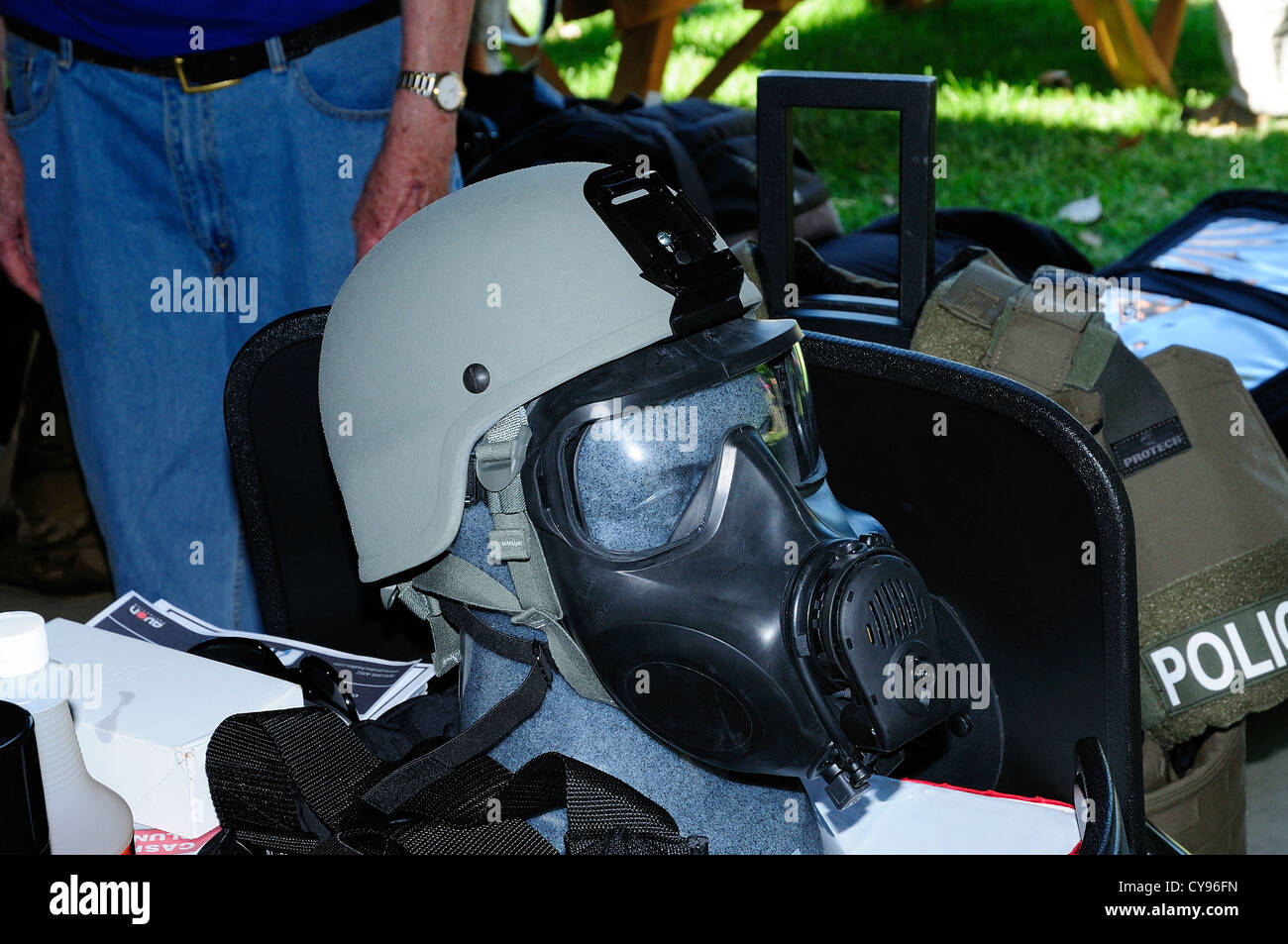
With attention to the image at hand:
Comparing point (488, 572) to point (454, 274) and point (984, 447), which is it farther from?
point (984, 447)

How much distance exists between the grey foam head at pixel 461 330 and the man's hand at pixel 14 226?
38.1 inches

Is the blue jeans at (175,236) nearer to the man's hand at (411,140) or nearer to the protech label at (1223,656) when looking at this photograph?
the man's hand at (411,140)

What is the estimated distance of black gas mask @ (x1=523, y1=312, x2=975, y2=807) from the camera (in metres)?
1.13

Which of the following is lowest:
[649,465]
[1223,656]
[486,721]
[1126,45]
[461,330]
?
[1223,656]

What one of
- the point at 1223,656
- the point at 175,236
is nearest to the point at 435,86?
the point at 175,236

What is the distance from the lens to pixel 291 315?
166cm

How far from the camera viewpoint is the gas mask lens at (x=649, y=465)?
46.5 inches

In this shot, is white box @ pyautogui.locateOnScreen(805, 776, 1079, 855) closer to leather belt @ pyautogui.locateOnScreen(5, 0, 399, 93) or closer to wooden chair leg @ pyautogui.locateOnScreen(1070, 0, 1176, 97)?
leather belt @ pyautogui.locateOnScreen(5, 0, 399, 93)

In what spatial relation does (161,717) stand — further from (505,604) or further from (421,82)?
(421,82)

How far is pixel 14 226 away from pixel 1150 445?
5.20ft

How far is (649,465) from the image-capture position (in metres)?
1.19

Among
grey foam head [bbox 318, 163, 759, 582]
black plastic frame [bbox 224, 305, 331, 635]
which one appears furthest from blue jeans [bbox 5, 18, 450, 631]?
grey foam head [bbox 318, 163, 759, 582]

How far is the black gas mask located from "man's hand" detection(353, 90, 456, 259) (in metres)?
0.73

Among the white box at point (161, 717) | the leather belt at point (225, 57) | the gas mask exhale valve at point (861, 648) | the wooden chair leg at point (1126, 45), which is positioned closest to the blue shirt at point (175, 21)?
the leather belt at point (225, 57)
